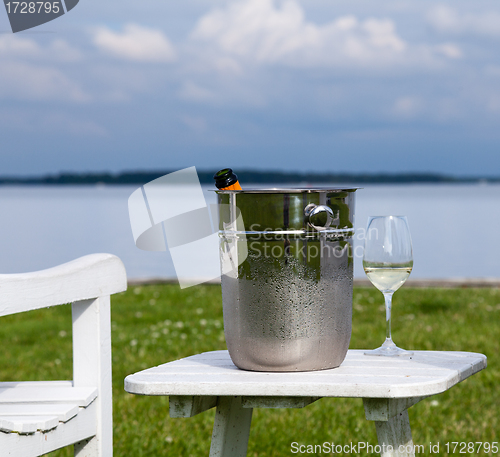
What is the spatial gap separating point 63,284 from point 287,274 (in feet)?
2.10

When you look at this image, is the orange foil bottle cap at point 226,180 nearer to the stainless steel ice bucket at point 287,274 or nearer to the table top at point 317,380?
the stainless steel ice bucket at point 287,274

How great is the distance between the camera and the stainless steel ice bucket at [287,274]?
4.92 feet

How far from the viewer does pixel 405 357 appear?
1.75 meters

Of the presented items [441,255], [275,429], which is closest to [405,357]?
[275,429]

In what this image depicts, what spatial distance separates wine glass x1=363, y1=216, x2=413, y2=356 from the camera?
171 centimetres

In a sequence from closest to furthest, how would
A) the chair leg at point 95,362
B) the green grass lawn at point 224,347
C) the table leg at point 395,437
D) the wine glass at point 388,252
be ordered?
the table leg at point 395,437 → the wine glass at point 388,252 → the chair leg at point 95,362 → the green grass lawn at point 224,347

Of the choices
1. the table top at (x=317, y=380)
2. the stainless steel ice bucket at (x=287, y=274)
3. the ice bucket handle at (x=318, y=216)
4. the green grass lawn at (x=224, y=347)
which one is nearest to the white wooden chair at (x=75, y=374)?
the table top at (x=317, y=380)

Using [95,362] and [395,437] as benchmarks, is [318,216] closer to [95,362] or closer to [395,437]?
[395,437]

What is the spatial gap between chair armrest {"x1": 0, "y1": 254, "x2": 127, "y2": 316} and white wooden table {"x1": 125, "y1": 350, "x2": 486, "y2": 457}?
13.1 inches

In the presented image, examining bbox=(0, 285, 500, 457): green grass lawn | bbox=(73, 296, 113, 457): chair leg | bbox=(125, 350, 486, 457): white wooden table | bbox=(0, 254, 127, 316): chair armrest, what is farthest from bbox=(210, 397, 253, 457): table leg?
bbox=(0, 285, 500, 457): green grass lawn

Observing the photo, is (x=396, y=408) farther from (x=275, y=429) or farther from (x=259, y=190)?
(x=275, y=429)

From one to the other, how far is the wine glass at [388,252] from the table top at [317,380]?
0.21 m

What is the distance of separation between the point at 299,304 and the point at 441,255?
15.9m

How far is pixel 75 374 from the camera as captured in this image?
186 cm
